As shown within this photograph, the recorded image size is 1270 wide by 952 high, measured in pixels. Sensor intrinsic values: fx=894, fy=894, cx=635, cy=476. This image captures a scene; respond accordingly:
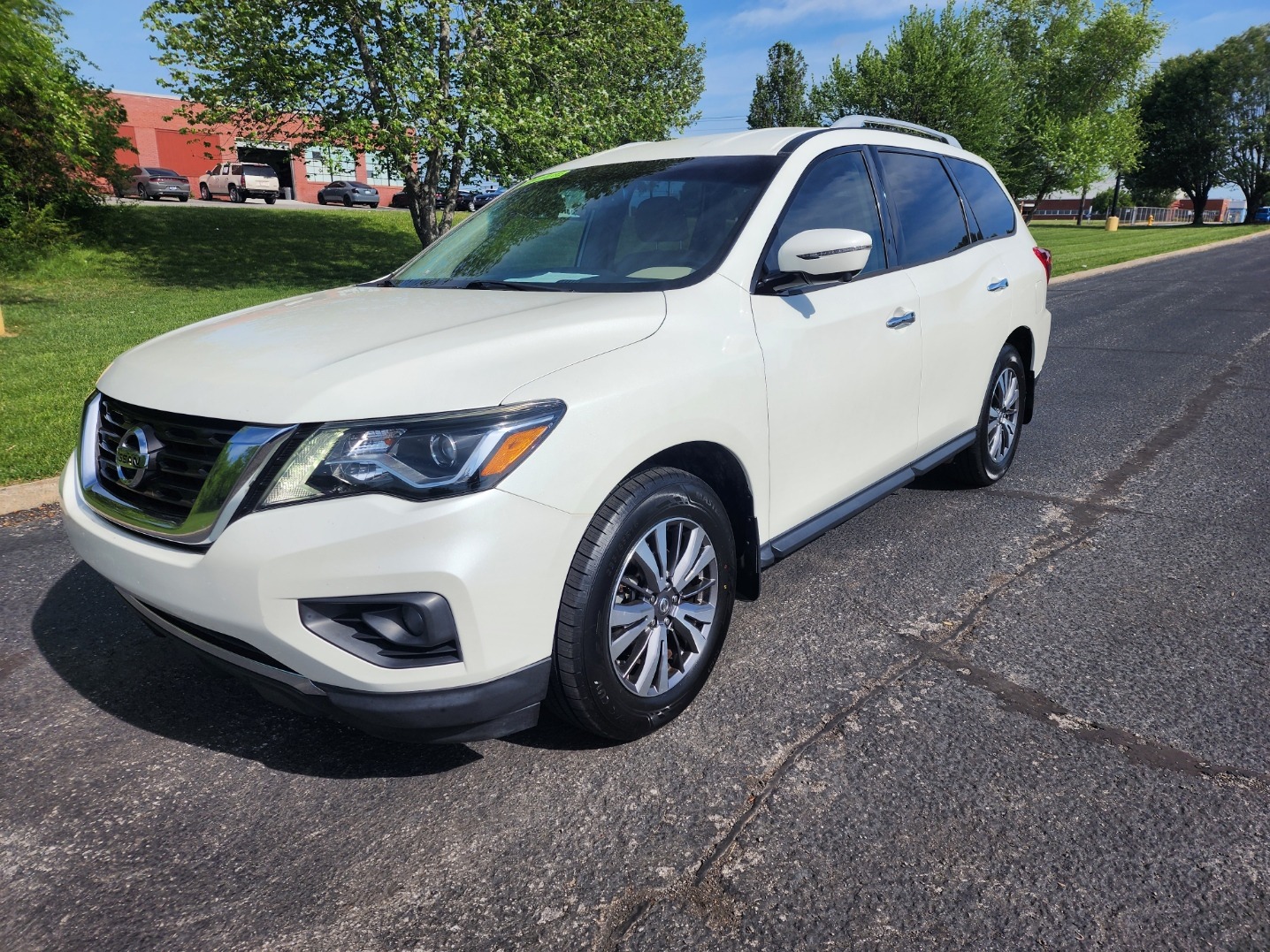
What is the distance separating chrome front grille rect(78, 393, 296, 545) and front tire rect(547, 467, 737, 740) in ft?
2.82

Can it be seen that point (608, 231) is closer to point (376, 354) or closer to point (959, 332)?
point (376, 354)

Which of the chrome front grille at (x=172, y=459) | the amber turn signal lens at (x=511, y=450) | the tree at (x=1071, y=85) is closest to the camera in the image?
the amber turn signal lens at (x=511, y=450)

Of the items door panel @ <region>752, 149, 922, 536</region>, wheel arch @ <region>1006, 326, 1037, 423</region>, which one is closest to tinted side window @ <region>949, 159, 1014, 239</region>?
wheel arch @ <region>1006, 326, 1037, 423</region>

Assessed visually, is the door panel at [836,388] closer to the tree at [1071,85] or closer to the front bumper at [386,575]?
the front bumper at [386,575]

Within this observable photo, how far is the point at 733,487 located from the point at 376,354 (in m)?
1.23

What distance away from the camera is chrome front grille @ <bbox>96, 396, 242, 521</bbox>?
7.51 ft

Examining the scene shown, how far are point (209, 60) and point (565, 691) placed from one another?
16.0m

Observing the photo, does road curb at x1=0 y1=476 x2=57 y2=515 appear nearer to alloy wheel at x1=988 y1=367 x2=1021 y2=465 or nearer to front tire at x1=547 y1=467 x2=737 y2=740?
front tire at x1=547 y1=467 x2=737 y2=740

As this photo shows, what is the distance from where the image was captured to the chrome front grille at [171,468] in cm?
220

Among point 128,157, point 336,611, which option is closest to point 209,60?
point 336,611

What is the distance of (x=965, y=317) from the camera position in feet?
14.1

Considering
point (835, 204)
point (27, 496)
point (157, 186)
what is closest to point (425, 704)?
point (835, 204)

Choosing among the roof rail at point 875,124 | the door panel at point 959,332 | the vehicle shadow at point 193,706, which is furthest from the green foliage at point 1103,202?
the vehicle shadow at point 193,706

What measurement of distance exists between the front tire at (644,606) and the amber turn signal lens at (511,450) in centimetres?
31
